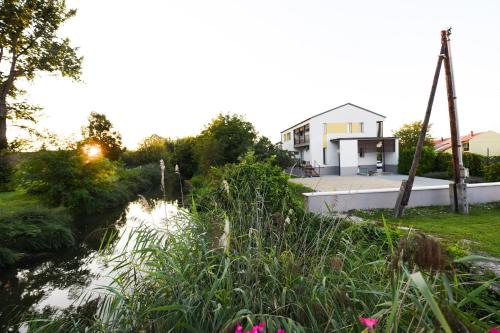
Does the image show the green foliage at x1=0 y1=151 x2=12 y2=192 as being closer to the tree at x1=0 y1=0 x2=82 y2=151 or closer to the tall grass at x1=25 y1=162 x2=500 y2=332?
the tree at x1=0 y1=0 x2=82 y2=151

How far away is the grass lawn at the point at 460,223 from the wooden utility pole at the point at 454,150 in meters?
0.36

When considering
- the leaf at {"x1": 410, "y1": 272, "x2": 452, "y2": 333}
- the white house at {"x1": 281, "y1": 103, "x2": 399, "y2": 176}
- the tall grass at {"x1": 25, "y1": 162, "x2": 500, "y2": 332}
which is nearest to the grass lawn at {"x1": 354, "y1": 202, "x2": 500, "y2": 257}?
the tall grass at {"x1": 25, "y1": 162, "x2": 500, "y2": 332}

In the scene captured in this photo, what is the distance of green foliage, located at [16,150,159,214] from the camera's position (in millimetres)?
13219

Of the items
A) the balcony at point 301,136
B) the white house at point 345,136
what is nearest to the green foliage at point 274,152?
the white house at point 345,136

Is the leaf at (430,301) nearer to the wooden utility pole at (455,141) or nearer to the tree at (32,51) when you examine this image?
the wooden utility pole at (455,141)

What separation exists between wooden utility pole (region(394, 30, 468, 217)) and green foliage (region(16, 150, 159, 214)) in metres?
14.8

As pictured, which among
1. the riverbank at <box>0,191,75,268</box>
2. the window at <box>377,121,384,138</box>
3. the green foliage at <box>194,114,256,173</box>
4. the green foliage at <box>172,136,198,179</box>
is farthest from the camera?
the green foliage at <box>172,136,198,179</box>

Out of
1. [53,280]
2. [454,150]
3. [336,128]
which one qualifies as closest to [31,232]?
[53,280]

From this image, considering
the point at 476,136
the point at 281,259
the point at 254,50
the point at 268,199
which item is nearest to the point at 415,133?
the point at 476,136

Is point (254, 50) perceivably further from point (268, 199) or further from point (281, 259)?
point (281, 259)

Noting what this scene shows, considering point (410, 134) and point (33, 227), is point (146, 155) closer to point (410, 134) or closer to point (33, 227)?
point (33, 227)

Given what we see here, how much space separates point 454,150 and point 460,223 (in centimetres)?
248

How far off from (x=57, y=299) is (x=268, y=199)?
16.8 feet

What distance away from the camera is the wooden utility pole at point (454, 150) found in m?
7.45
